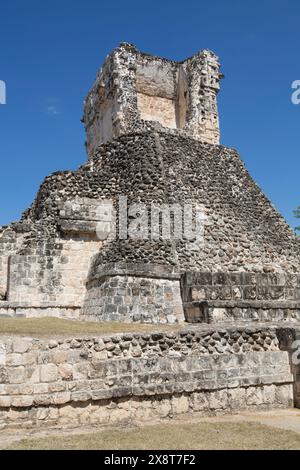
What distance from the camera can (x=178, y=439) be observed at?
544 cm

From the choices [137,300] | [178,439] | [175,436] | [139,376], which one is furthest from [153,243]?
[178,439]

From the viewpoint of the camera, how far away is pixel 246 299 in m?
11.6

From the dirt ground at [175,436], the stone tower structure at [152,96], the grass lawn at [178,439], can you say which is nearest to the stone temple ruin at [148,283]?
the stone tower structure at [152,96]

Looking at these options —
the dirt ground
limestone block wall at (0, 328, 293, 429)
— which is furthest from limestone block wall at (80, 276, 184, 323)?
the dirt ground

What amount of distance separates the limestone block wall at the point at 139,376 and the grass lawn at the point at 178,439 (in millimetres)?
435

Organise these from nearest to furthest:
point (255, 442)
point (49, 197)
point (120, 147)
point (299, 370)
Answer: point (255, 442), point (299, 370), point (49, 197), point (120, 147)

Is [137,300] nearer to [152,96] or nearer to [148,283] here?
[148,283]

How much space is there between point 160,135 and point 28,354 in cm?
1113

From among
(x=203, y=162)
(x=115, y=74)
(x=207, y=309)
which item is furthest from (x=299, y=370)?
(x=115, y=74)

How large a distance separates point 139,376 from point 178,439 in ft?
3.77

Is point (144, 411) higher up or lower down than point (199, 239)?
lower down

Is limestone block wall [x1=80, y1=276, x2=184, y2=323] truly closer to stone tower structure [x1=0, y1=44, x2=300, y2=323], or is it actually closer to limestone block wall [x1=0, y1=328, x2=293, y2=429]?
stone tower structure [x1=0, y1=44, x2=300, y2=323]

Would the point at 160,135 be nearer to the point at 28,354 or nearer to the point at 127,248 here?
the point at 127,248

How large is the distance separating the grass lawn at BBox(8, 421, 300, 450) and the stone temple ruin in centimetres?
55
